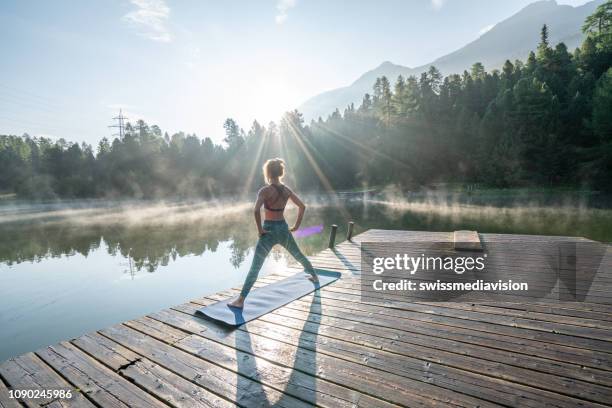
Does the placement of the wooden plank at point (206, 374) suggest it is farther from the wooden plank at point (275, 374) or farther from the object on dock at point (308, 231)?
the object on dock at point (308, 231)

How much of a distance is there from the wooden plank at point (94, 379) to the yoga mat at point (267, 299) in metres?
1.22

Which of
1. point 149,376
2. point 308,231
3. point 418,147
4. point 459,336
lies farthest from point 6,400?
point 418,147

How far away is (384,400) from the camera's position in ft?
7.53

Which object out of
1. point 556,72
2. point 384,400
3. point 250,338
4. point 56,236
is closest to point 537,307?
point 384,400

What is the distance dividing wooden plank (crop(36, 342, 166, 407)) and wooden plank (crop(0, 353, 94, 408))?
2.0 inches

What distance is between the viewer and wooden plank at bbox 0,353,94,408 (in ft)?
7.97

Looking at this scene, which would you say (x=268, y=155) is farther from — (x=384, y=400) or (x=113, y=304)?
(x=384, y=400)

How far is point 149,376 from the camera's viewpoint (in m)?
2.73

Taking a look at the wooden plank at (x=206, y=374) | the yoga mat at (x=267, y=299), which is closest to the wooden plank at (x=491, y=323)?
the yoga mat at (x=267, y=299)

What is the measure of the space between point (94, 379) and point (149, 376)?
1.49 ft

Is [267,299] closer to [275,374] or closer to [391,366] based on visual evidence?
[275,374]

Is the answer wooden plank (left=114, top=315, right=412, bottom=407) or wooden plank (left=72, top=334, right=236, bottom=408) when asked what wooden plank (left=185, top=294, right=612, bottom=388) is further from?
wooden plank (left=72, top=334, right=236, bottom=408)

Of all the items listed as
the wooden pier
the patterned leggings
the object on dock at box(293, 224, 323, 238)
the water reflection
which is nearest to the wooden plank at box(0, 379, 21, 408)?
the wooden pier

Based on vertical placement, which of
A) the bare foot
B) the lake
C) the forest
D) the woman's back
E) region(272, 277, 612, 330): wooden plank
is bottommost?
the lake
